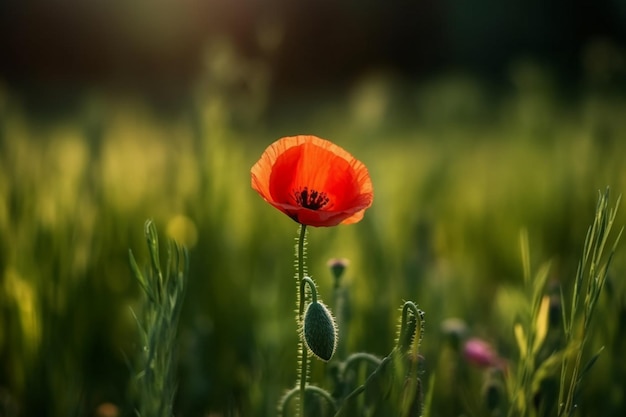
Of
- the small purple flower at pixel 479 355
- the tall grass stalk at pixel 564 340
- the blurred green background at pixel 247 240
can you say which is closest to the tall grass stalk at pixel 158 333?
the blurred green background at pixel 247 240

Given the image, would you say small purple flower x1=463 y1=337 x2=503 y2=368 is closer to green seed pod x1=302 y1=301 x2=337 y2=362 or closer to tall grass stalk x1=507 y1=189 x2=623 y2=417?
tall grass stalk x1=507 y1=189 x2=623 y2=417

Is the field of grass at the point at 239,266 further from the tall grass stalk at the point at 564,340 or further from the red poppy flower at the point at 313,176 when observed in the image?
the red poppy flower at the point at 313,176

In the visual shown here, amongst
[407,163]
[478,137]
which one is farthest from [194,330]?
[478,137]

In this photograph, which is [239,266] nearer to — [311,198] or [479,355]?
[479,355]

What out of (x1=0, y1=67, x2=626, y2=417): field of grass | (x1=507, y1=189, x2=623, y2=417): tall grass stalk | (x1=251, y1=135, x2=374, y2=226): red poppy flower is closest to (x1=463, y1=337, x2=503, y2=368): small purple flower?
(x1=0, y1=67, x2=626, y2=417): field of grass

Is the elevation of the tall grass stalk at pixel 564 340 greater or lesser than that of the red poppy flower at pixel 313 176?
lesser

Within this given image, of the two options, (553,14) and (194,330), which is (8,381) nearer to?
(194,330)
